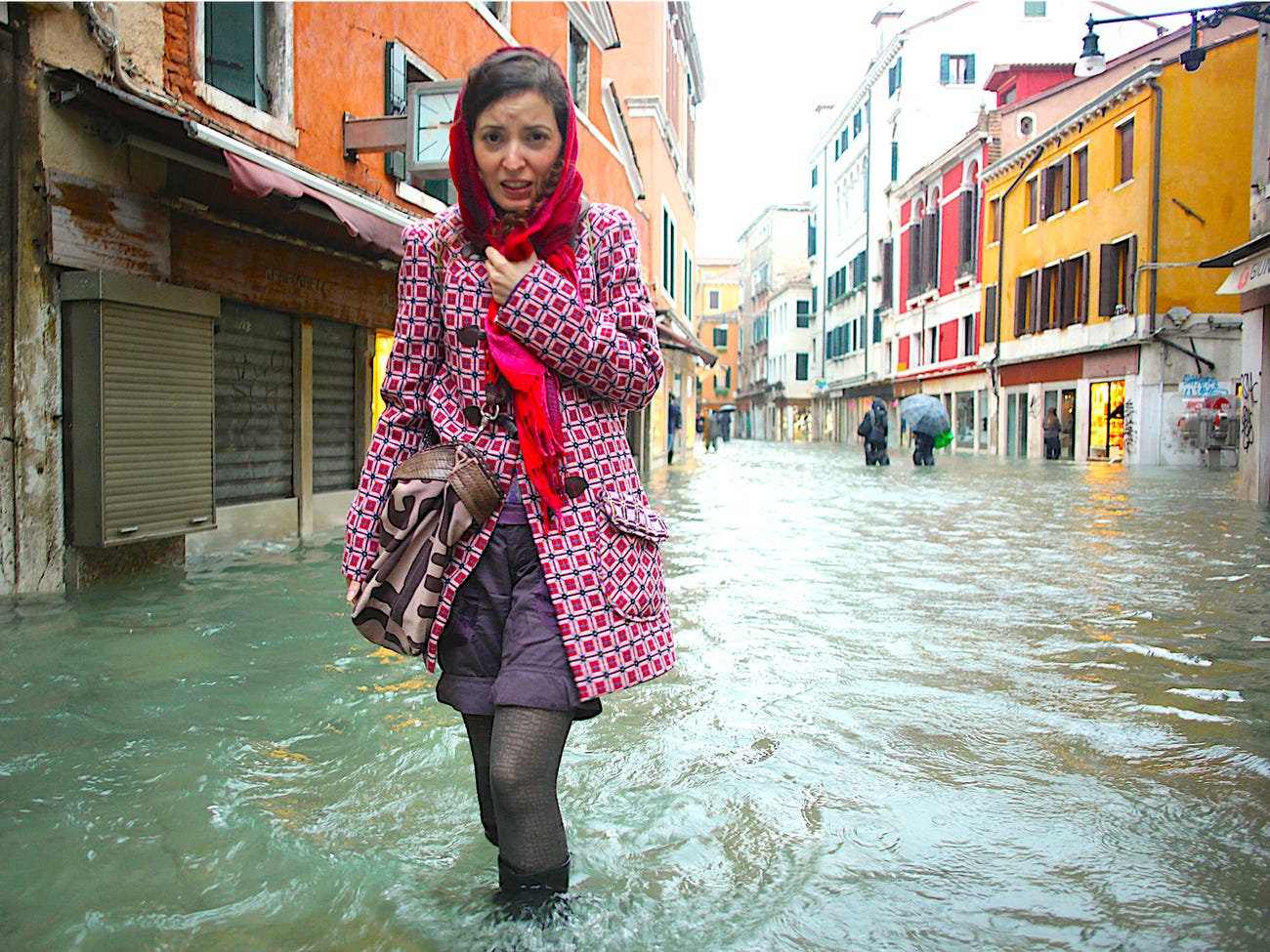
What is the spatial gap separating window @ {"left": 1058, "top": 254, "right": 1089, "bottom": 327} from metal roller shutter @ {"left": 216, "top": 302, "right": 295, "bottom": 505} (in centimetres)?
2316

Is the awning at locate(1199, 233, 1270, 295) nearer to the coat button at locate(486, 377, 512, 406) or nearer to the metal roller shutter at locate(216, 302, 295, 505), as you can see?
the metal roller shutter at locate(216, 302, 295, 505)

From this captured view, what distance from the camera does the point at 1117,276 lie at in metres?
25.5

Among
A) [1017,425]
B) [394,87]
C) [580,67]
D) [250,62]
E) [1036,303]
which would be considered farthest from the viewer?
[1017,425]

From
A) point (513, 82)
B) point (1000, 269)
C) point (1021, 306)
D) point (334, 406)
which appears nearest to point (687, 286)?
point (1000, 269)

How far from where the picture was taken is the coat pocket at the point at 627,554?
1989 millimetres

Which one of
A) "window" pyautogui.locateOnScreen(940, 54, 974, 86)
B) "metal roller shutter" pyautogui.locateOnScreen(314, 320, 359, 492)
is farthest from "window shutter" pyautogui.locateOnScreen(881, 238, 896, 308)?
"metal roller shutter" pyautogui.locateOnScreen(314, 320, 359, 492)

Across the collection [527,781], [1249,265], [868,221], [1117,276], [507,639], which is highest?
[868,221]

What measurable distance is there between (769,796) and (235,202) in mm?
5942

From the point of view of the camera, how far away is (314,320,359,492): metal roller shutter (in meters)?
9.51

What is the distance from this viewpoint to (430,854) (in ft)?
8.33

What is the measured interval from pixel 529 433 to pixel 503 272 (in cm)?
29

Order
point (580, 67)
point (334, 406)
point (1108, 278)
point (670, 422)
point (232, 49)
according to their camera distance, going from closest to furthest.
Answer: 1. point (232, 49)
2. point (334, 406)
3. point (580, 67)
4. point (1108, 278)
5. point (670, 422)

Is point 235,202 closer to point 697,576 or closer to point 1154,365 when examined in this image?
point 697,576

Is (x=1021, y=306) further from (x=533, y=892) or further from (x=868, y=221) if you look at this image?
(x=533, y=892)
